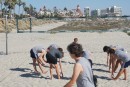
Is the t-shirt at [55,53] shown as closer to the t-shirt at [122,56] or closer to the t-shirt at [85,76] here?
the t-shirt at [122,56]

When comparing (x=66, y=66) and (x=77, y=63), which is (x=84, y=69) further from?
(x=66, y=66)

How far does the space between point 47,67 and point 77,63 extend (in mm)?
8684

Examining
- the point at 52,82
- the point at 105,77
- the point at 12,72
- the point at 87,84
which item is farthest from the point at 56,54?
the point at 87,84

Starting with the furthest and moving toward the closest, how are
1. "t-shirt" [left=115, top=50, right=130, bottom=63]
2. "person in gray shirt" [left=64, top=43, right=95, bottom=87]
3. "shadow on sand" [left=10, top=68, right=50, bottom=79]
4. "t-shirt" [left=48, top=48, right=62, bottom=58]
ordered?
"shadow on sand" [left=10, top=68, right=50, bottom=79] < "t-shirt" [left=48, top=48, right=62, bottom=58] < "t-shirt" [left=115, top=50, right=130, bottom=63] < "person in gray shirt" [left=64, top=43, right=95, bottom=87]

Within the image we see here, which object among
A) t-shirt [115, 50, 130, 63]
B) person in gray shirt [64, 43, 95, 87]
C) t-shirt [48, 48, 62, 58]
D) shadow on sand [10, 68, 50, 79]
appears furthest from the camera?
shadow on sand [10, 68, 50, 79]

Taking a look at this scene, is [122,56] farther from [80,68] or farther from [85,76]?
[80,68]

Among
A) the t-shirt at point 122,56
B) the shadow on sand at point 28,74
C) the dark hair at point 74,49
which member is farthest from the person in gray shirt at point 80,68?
the shadow on sand at point 28,74

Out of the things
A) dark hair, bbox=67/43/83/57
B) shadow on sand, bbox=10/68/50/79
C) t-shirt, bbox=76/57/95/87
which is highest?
dark hair, bbox=67/43/83/57

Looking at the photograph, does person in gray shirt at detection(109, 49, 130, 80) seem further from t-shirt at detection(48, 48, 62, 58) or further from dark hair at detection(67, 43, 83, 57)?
dark hair at detection(67, 43, 83, 57)

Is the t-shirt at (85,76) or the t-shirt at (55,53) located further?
the t-shirt at (55,53)

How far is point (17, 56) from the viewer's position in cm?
1698

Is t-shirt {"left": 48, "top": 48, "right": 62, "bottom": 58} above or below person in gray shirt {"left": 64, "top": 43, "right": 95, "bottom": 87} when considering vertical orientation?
below

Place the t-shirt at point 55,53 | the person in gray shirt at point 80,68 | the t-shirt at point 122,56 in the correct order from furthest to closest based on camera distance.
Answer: the t-shirt at point 55,53 < the t-shirt at point 122,56 < the person in gray shirt at point 80,68

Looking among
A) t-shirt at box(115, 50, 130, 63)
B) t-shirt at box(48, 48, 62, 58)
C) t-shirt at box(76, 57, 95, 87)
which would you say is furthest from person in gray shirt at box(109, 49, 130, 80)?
t-shirt at box(76, 57, 95, 87)
